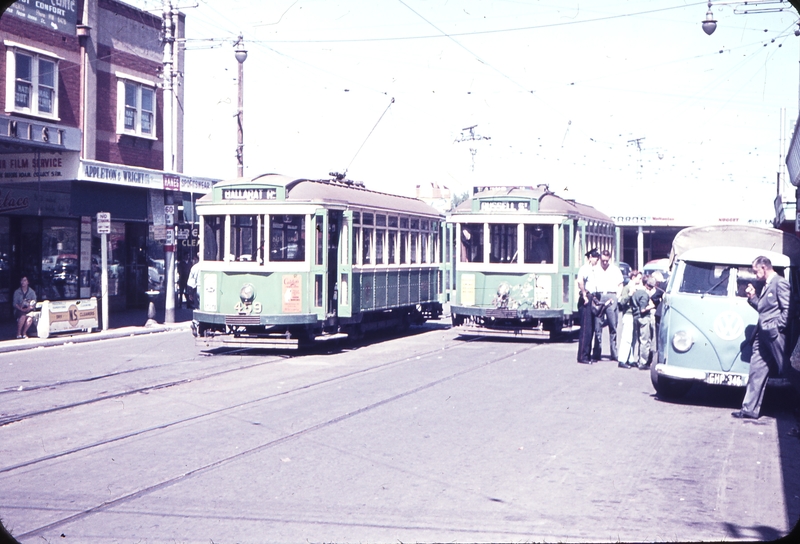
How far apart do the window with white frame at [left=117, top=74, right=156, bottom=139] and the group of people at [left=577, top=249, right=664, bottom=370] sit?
55.2 feet

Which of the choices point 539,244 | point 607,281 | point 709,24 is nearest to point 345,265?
point 539,244

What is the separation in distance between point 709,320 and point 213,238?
9634 millimetres

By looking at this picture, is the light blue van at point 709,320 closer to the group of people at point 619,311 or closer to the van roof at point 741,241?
the van roof at point 741,241

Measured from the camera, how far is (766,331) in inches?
388

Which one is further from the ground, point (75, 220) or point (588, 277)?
point (75, 220)

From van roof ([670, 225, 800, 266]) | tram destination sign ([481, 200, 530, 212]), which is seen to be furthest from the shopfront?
van roof ([670, 225, 800, 266])

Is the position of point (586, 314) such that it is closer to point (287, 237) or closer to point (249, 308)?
point (287, 237)

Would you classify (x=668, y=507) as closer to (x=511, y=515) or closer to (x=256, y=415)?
(x=511, y=515)

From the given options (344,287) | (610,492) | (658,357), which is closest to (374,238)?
(344,287)

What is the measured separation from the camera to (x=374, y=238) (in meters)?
18.9

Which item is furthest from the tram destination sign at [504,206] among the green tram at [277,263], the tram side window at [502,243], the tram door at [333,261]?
the tram door at [333,261]

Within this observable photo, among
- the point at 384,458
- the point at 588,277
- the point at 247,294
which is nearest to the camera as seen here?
the point at 384,458

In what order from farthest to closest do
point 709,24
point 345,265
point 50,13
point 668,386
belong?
point 50,13
point 709,24
point 345,265
point 668,386

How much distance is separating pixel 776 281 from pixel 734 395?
→ 9.65 feet
